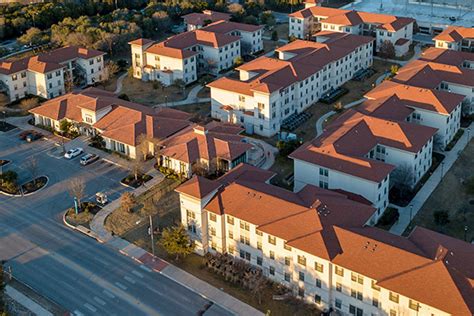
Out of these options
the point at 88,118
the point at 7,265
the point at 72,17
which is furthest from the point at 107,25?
the point at 7,265

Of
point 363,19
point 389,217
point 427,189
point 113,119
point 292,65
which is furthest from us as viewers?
point 363,19

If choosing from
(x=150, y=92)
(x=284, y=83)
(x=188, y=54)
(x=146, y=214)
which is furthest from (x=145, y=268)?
(x=188, y=54)

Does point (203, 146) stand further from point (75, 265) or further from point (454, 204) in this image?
point (454, 204)

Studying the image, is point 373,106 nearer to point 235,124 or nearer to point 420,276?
point 235,124

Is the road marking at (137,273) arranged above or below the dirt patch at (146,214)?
below

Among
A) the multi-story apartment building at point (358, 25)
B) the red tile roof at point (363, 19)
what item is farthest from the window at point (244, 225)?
the red tile roof at point (363, 19)

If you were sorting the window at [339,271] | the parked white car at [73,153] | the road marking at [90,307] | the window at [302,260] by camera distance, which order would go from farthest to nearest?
the parked white car at [73,153] < the road marking at [90,307] < the window at [302,260] < the window at [339,271]

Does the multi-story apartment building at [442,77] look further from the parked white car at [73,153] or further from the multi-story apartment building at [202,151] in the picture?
the parked white car at [73,153]
